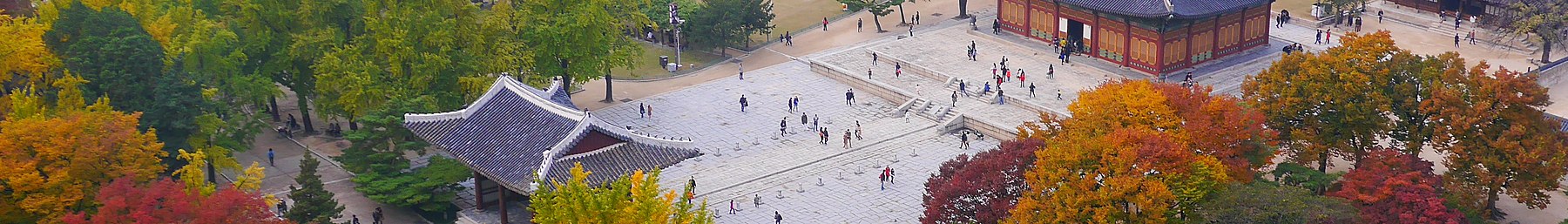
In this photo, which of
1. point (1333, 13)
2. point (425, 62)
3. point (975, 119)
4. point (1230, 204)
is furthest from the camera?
point (1333, 13)

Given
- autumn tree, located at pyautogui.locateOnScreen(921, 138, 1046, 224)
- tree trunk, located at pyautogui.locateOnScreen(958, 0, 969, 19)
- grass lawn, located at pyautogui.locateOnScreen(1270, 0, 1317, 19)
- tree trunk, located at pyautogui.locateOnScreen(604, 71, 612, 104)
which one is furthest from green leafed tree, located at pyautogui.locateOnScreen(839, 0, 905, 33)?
autumn tree, located at pyautogui.locateOnScreen(921, 138, 1046, 224)

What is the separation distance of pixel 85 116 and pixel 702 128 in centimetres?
2575

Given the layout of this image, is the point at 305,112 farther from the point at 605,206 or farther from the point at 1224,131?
the point at 1224,131

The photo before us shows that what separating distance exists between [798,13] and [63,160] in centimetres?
5066

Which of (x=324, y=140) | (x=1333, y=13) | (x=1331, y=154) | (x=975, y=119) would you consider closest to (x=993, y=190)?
(x=1331, y=154)

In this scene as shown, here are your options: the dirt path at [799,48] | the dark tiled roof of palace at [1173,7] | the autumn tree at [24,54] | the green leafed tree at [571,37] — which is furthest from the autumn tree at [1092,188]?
the autumn tree at [24,54]

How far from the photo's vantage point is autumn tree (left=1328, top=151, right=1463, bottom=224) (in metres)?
54.5

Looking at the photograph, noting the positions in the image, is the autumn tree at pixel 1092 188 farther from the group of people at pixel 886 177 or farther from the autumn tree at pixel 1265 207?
the group of people at pixel 886 177

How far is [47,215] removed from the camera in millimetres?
54594

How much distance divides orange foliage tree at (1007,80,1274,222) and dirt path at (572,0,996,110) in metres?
29.3

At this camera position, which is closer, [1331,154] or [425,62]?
[1331,154]

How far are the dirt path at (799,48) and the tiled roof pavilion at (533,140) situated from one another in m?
19.3

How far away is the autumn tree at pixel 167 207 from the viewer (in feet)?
172

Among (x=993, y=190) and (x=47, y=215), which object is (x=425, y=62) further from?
(x=993, y=190)
